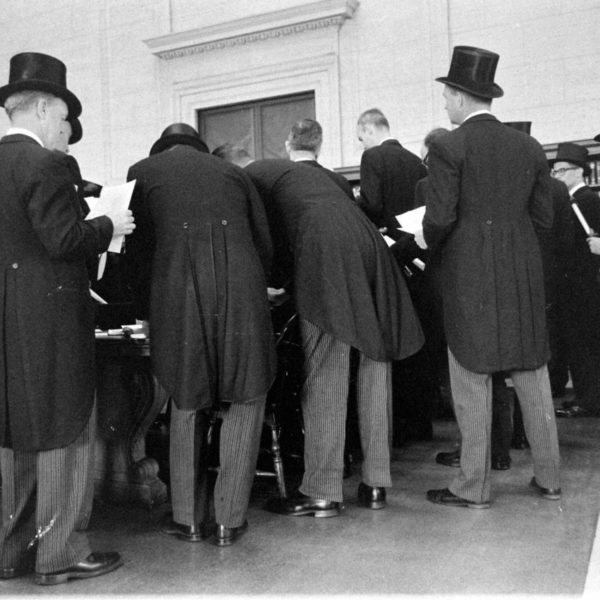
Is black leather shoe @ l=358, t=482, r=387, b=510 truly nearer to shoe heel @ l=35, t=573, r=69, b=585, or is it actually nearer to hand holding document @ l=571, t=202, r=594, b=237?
shoe heel @ l=35, t=573, r=69, b=585

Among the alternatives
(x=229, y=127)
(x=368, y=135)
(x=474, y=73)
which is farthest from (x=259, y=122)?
(x=474, y=73)

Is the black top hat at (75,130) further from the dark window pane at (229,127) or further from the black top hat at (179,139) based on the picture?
the dark window pane at (229,127)

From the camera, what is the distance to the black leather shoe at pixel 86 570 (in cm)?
236

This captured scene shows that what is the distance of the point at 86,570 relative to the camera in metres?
2.40

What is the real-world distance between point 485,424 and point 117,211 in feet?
5.54

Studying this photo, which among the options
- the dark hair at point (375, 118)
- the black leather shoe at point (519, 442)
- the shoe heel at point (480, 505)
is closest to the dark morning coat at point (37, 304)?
the shoe heel at point (480, 505)

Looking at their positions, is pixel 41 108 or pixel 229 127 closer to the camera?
pixel 41 108

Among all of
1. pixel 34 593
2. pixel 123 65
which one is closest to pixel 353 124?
pixel 123 65

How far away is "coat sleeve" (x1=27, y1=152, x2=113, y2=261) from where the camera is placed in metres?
2.29

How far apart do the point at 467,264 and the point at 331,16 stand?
546 cm

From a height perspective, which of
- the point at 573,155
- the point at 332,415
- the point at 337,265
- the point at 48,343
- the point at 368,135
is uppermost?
the point at 368,135

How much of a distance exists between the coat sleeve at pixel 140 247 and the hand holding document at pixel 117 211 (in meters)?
0.15

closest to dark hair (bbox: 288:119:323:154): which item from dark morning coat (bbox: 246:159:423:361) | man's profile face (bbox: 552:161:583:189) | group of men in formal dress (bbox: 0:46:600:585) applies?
group of men in formal dress (bbox: 0:46:600:585)

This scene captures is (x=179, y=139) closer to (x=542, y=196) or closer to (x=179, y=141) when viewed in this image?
(x=179, y=141)
